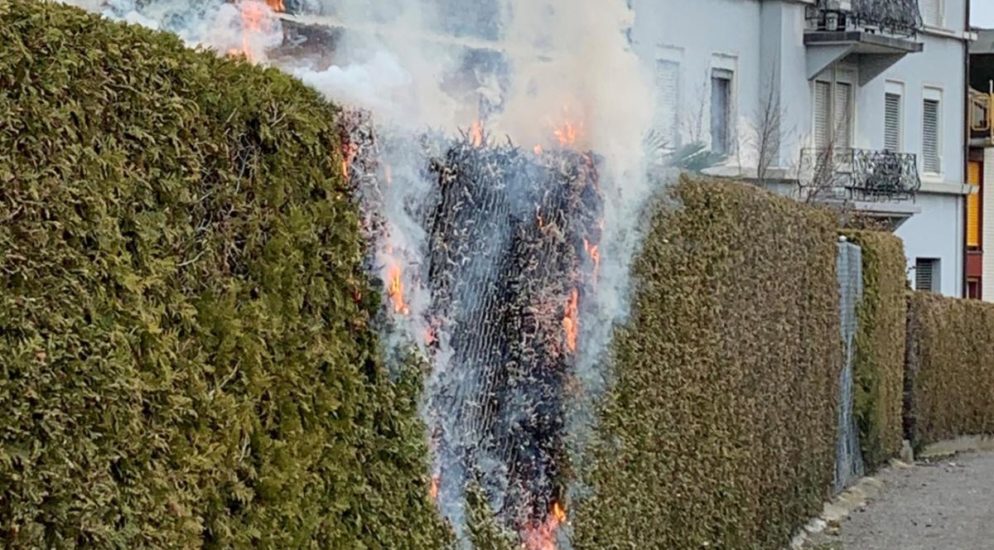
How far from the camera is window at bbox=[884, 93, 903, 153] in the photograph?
29.7 meters

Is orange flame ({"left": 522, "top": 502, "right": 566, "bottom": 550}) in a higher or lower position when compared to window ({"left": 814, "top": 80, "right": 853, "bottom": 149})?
lower

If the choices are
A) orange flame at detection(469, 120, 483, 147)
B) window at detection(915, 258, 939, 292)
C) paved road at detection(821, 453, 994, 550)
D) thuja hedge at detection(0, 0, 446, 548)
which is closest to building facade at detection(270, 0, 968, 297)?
window at detection(915, 258, 939, 292)

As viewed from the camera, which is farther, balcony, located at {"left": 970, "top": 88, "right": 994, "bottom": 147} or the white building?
balcony, located at {"left": 970, "top": 88, "right": 994, "bottom": 147}

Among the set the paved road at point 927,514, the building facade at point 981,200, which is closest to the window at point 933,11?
the building facade at point 981,200

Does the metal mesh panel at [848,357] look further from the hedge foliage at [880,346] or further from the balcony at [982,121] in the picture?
the balcony at [982,121]

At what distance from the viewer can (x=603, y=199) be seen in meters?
7.59

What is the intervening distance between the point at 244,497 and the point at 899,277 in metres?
14.2

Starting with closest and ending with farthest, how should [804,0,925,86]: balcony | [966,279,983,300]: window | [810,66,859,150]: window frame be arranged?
1. [804,0,925,86]: balcony
2. [810,66,859,150]: window frame
3. [966,279,983,300]: window

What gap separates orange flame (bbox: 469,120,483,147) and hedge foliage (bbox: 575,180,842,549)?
1765mm

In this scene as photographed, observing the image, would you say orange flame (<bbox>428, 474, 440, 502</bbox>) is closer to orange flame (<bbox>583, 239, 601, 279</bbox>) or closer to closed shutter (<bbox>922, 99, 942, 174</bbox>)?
orange flame (<bbox>583, 239, 601, 279</bbox>)

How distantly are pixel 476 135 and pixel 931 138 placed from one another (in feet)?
85.9

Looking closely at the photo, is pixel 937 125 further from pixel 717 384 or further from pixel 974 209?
pixel 717 384

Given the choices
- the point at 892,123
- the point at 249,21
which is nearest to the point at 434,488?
the point at 249,21

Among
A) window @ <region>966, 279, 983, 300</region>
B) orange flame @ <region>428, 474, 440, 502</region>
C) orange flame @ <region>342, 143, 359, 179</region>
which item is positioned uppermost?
orange flame @ <region>342, 143, 359, 179</region>
